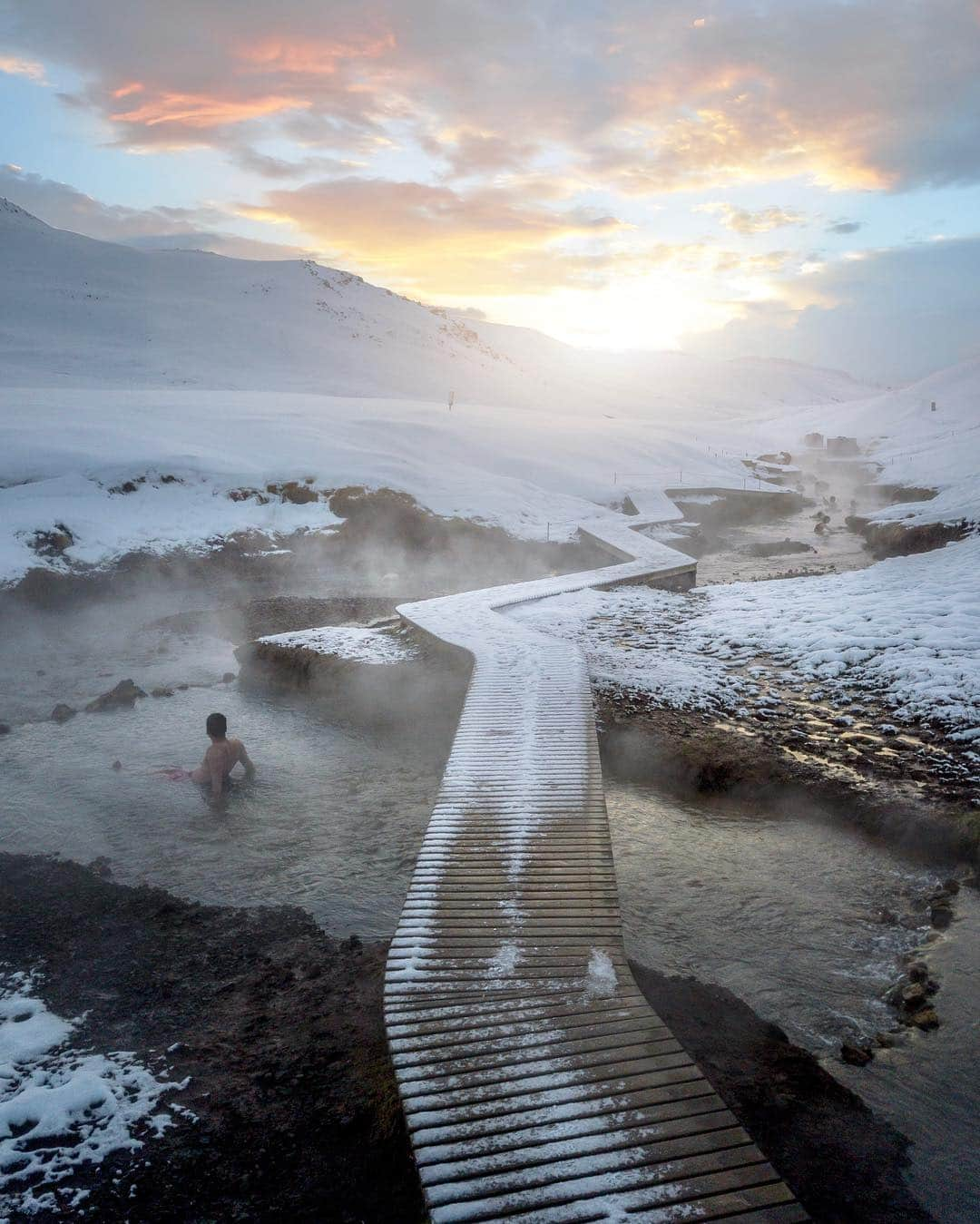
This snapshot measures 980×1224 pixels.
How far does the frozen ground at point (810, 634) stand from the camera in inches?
423

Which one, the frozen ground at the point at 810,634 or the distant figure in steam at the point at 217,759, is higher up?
the frozen ground at the point at 810,634

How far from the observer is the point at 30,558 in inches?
702

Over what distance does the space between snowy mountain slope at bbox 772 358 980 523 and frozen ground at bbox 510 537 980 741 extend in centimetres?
889

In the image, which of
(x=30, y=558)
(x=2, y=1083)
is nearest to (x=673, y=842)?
(x=2, y=1083)

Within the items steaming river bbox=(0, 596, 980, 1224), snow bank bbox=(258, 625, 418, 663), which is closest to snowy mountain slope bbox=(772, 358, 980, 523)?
snow bank bbox=(258, 625, 418, 663)

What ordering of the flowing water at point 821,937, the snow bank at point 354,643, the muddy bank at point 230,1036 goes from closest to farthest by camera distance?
the muddy bank at point 230,1036 < the flowing water at point 821,937 < the snow bank at point 354,643

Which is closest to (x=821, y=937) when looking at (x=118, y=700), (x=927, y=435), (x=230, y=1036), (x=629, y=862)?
(x=629, y=862)

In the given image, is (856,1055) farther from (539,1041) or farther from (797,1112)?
(539,1041)

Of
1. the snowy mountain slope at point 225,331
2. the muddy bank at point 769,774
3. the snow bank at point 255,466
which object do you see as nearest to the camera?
the muddy bank at point 769,774

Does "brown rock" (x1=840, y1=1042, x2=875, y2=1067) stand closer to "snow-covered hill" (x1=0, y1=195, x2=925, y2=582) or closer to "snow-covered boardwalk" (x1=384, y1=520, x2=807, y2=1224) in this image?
"snow-covered boardwalk" (x1=384, y1=520, x2=807, y2=1224)

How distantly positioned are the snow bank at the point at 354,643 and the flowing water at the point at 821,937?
17.0 ft

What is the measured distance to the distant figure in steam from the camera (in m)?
9.52

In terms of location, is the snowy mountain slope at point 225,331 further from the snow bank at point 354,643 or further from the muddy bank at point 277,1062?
the muddy bank at point 277,1062

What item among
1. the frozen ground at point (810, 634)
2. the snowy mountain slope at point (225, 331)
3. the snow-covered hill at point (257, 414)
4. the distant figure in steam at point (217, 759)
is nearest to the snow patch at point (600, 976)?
the distant figure in steam at point (217, 759)
